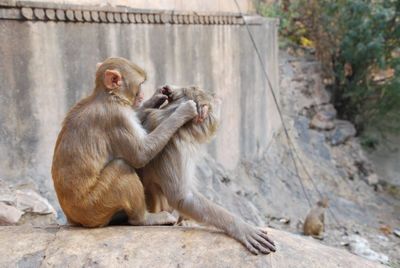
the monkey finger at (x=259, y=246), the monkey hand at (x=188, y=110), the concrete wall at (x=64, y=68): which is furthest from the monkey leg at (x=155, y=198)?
the concrete wall at (x=64, y=68)

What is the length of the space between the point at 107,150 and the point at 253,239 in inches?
39.3

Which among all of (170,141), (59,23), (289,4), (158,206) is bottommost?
(158,206)

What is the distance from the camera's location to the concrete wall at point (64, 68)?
178 inches

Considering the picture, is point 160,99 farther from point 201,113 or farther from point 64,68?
point 64,68

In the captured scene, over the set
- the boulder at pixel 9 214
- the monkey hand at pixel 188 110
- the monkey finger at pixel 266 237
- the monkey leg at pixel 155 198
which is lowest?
the boulder at pixel 9 214

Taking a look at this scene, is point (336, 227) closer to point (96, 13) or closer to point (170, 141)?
point (96, 13)

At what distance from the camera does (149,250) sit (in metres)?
3.00

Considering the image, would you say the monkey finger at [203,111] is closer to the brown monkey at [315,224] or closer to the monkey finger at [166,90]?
the monkey finger at [166,90]

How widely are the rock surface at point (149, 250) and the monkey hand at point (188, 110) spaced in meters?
0.68

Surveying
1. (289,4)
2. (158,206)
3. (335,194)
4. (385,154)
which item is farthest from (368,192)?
(158,206)

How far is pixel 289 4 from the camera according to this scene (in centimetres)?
1297

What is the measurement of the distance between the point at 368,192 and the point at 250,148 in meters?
3.27

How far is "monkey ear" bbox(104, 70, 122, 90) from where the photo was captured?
3.16 m

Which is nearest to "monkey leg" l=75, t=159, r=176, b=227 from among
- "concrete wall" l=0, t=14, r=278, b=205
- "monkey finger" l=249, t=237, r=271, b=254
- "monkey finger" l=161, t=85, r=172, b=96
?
"monkey finger" l=161, t=85, r=172, b=96
